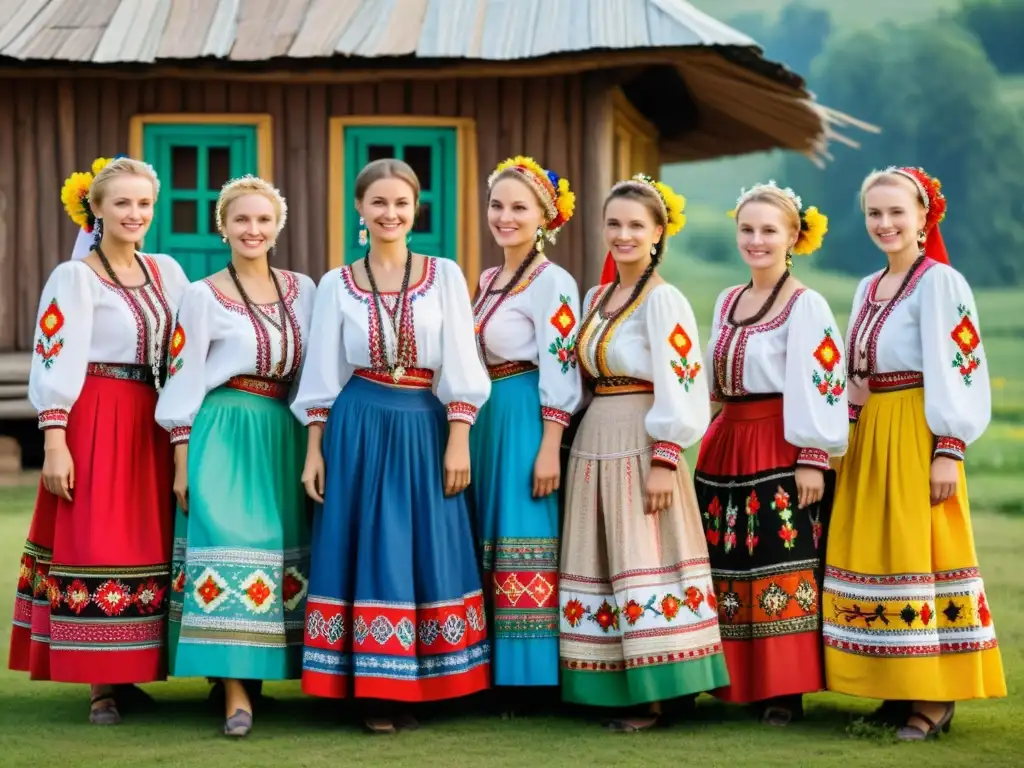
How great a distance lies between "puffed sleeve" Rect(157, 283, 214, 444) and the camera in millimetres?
4406

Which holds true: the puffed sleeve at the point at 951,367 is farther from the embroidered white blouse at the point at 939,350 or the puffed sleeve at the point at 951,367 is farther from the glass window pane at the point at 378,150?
the glass window pane at the point at 378,150

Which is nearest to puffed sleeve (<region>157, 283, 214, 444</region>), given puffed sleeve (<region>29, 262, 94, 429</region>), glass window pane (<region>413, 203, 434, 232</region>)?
puffed sleeve (<region>29, 262, 94, 429</region>)

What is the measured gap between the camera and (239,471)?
4.43 meters

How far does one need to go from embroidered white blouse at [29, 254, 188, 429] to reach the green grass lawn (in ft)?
3.23

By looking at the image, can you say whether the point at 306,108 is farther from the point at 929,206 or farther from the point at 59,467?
the point at 929,206

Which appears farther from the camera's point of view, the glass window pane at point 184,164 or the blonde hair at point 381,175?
the glass window pane at point 184,164

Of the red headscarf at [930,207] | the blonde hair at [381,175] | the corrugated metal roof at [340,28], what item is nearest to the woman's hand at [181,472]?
the blonde hair at [381,175]

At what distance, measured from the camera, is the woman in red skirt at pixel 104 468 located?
4.42 m

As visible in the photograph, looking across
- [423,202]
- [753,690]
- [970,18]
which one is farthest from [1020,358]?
[753,690]

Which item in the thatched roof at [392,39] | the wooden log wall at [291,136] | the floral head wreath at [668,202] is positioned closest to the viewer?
the floral head wreath at [668,202]

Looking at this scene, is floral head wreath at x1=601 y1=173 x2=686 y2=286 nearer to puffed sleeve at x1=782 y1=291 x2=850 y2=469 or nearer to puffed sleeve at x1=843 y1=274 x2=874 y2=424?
puffed sleeve at x1=782 y1=291 x2=850 y2=469

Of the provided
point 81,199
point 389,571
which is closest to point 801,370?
point 389,571

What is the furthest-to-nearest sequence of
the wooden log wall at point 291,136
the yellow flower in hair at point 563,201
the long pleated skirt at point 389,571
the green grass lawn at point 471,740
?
the wooden log wall at point 291,136 < the yellow flower in hair at point 563,201 < the long pleated skirt at point 389,571 < the green grass lawn at point 471,740

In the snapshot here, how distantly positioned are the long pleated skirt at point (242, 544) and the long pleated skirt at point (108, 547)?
9cm
